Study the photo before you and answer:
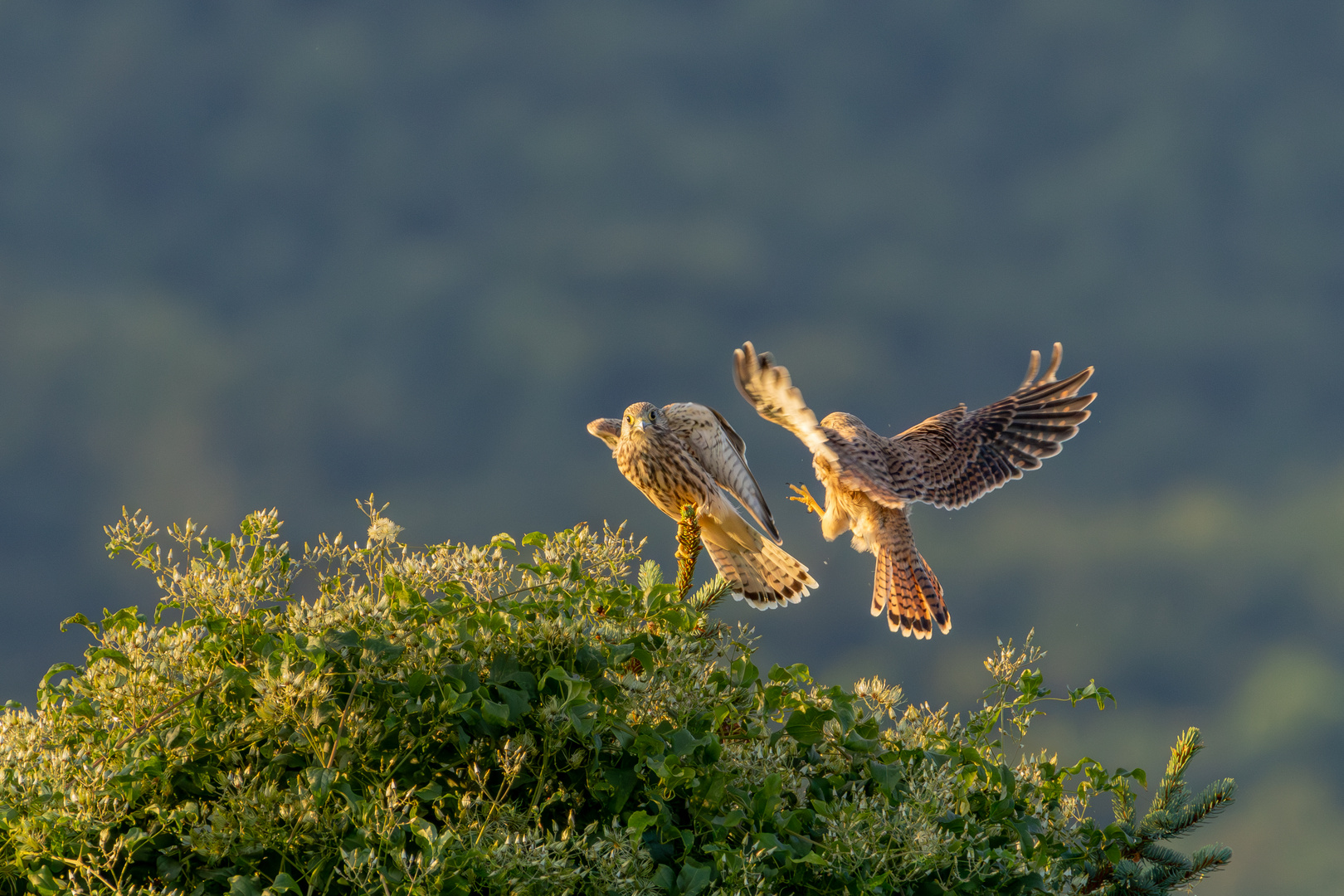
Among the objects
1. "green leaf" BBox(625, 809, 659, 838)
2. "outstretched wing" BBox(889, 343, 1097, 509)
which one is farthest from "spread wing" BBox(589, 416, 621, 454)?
"green leaf" BBox(625, 809, 659, 838)

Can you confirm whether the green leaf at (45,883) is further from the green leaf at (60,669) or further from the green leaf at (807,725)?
the green leaf at (807,725)

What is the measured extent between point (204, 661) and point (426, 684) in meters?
0.74

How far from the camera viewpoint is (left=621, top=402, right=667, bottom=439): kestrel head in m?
5.23

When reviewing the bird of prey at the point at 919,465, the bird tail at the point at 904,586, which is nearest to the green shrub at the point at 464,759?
the bird of prey at the point at 919,465

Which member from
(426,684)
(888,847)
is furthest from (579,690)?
(888,847)

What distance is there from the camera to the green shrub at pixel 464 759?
232 centimetres

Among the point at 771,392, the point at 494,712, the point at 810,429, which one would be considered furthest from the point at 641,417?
the point at 494,712

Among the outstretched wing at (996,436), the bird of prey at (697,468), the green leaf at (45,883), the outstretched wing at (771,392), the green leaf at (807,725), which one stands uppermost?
the outstretched wing at (996,436)

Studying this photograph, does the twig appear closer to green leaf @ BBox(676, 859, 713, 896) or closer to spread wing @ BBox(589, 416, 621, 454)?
spread wing @ BBox(589, 416, 621, 454)

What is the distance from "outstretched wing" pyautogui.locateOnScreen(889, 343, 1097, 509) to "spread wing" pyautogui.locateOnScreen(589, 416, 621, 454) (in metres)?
2.40

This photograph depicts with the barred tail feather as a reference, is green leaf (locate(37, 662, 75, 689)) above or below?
below

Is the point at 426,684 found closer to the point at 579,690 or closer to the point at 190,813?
the point at 579,690

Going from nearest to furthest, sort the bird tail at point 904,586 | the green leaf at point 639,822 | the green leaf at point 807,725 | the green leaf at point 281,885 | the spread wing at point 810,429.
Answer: the green leaf at point 281,885 → the green leaf at point 639,822 → the green leaf at point 807,725 → the spread wing at point 810,429 → the bird tail at point 904,586

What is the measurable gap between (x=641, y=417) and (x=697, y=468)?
0.44 m
